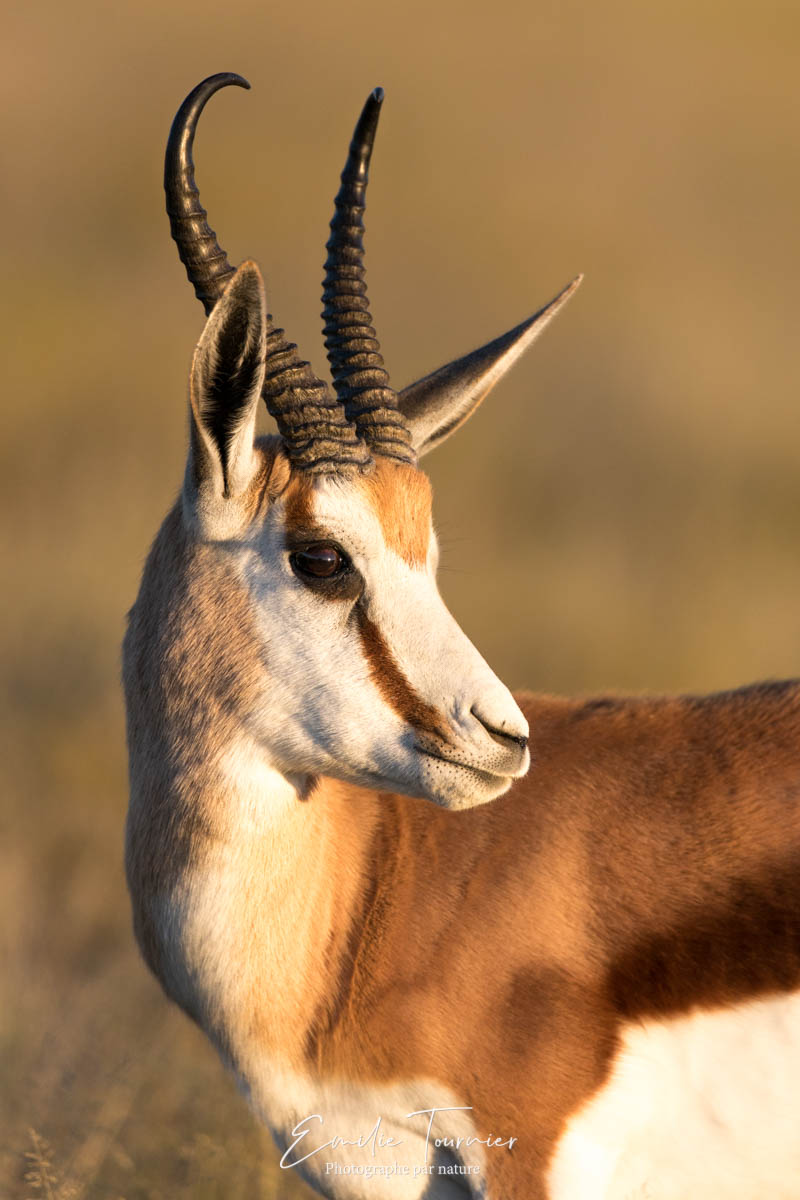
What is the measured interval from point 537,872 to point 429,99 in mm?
23441

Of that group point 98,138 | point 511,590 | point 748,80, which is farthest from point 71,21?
point 511,590

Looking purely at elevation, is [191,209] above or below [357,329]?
above

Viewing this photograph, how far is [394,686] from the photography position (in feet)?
13.5

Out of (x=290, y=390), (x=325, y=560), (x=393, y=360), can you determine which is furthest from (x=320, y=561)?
(x=393, y=360)

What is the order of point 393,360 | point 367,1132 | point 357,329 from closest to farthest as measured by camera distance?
point 367,1132
point 357,329
point 393,360

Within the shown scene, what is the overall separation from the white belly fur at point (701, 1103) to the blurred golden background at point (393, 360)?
2361 millimetres

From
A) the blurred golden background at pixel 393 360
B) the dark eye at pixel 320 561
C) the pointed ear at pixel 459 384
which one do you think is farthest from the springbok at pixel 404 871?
the blurred golden background at pixel 393 360

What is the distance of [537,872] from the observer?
14.2 feet

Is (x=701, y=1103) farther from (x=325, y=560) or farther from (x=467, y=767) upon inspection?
(x=325, y=560)

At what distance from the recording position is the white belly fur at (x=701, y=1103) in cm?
418

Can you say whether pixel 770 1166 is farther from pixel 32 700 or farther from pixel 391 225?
pixel 391 225

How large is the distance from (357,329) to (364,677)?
4.14ft

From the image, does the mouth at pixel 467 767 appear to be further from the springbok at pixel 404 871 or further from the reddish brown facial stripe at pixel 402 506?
the reddish brown facial stripe at pixel 402 506

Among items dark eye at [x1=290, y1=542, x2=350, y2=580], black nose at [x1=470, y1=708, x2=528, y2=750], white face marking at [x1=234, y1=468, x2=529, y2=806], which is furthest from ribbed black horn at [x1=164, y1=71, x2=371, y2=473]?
black nose at [x1=470, y1=708, x2=528, y2=750]
